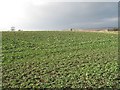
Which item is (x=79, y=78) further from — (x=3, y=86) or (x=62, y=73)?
(x=3, y=86)

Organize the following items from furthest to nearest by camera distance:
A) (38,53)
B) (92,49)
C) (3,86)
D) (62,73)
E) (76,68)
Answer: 1. (92,49)
2. (38,53)
3. (76,68)
4. (62,73)
5. (3,86)

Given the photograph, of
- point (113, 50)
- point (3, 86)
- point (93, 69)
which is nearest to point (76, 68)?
point (93, 69)

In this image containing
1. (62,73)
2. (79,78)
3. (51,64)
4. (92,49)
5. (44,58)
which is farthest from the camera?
(92,49)

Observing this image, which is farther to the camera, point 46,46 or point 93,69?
point 46,46

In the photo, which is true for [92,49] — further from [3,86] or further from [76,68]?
[3,86]

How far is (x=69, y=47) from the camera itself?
38375 mm

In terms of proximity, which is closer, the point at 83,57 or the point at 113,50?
the point at 83,57

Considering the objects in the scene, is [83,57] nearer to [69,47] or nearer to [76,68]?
[76,68]

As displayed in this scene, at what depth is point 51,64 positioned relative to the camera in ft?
90.1

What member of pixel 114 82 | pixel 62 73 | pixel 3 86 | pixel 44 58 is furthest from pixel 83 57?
pixel 3 86

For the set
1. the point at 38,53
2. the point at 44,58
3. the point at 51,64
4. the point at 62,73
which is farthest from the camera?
the point at 38,53

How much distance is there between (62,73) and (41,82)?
3104mm

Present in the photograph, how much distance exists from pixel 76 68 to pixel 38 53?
8.87 metres

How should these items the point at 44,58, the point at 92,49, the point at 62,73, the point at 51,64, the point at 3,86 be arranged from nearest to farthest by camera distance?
the point at 3,86 < the point at 62,73 < the point at 51,64 < the point at 44,58 < the point at 92,49
